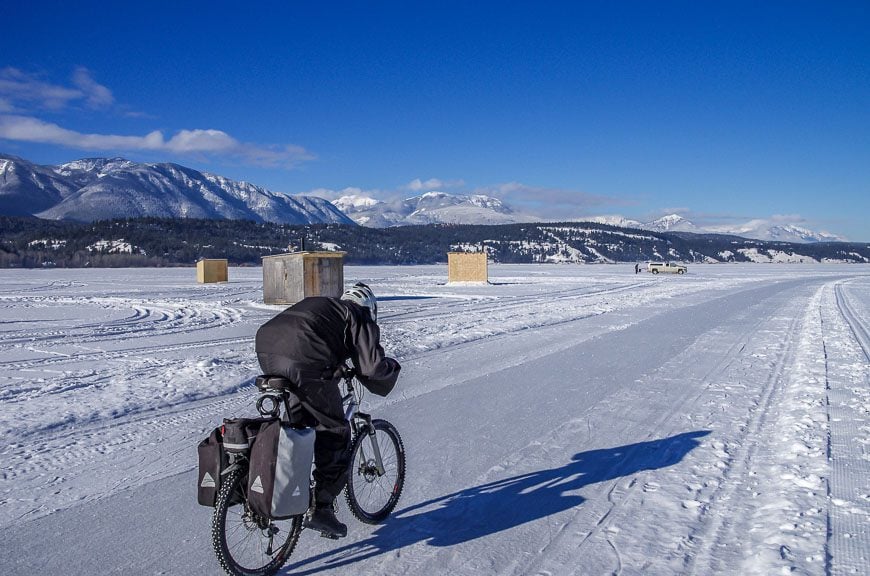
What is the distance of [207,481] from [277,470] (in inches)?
15.2

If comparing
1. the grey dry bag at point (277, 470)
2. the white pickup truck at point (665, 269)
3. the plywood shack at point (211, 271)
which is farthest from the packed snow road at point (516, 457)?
the white pickup truck at point (665, 269)

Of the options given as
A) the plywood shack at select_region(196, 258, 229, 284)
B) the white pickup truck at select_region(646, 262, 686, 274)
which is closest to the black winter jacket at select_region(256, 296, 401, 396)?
the plywood shack at select_region(196, 258, 229, 284)

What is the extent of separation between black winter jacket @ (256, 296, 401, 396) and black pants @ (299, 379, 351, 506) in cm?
10

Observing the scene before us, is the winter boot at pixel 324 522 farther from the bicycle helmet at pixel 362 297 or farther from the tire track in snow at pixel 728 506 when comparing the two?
the tire track in snow at pixel 728 506

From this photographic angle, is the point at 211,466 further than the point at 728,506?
No

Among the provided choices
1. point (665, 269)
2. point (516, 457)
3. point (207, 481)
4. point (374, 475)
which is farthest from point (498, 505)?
point (665, 269)

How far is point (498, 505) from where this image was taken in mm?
4707

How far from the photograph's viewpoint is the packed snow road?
393 centimetres

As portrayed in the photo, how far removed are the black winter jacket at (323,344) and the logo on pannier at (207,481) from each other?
61 centimetres

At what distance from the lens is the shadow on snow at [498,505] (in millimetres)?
4086

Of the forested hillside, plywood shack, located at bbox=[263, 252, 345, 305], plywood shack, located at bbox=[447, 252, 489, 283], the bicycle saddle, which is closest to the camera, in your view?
the bicycle saddle

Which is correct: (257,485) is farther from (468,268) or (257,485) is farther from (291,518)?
(468,268)

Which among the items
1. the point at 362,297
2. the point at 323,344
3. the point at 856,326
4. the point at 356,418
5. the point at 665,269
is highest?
the point at 362,297

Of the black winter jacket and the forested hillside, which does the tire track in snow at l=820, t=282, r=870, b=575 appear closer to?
the black winter jacket
